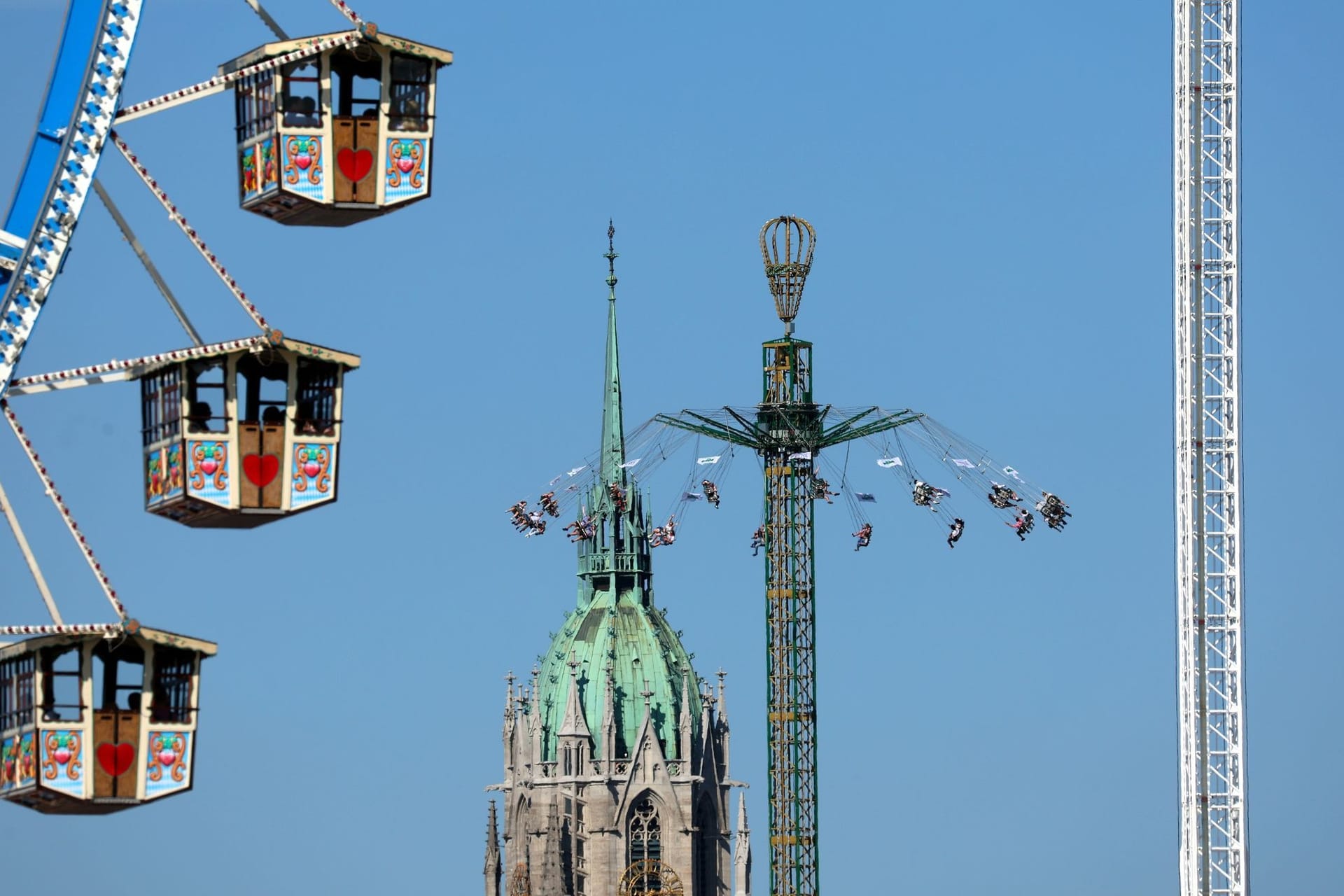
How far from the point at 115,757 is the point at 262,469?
4.64 meters

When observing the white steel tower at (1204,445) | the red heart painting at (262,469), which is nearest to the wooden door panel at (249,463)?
the red heart painting at (262,469)

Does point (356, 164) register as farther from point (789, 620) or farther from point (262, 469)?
point (789, 620)

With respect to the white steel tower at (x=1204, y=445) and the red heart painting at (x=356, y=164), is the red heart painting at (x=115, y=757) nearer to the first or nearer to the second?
the red heart painting at (x=356, y=164)

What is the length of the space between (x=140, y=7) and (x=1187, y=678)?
Result: 8004 centimetres

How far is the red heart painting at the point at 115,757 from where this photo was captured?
51969 mm

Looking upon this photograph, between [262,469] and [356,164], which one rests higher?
[356,164]

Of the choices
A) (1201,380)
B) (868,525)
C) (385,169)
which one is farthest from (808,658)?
(385,169)

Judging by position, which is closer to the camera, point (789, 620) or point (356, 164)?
point (356, 164)

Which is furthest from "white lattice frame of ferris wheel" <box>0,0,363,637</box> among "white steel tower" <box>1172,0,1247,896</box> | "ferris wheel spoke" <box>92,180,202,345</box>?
"white steel tower" <box>1172,0,1247,896</box>

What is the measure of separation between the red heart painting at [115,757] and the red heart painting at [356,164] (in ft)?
28.7

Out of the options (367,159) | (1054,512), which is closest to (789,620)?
(1054,512)

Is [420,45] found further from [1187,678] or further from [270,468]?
[1187,678]

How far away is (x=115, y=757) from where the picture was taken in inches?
2051

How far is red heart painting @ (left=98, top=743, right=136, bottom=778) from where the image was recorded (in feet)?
171
